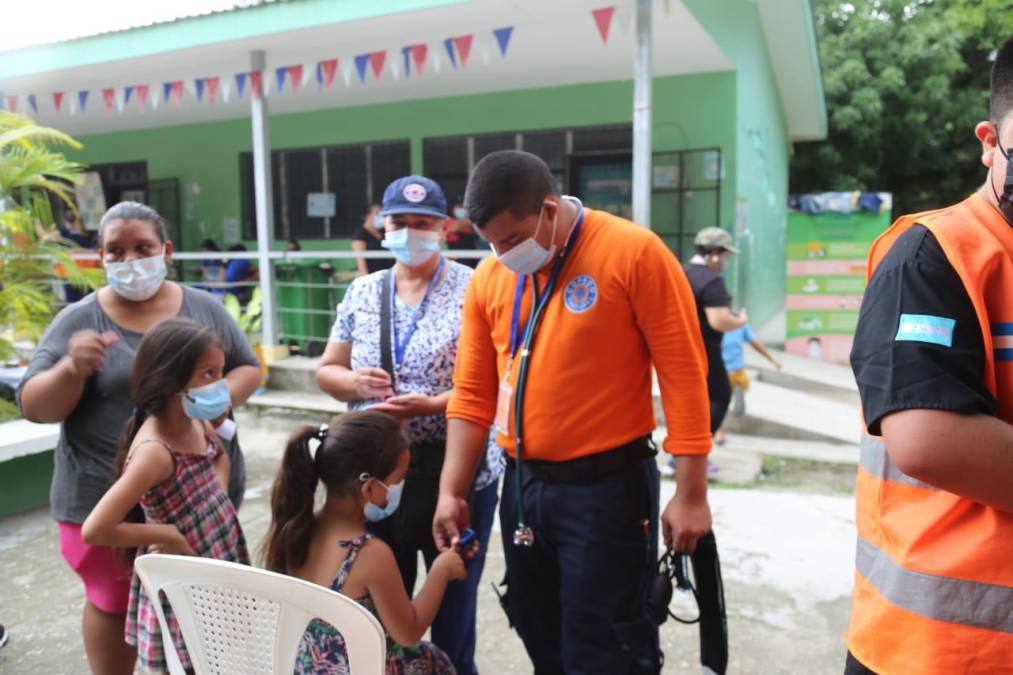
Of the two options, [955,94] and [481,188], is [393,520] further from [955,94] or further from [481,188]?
[955,94]

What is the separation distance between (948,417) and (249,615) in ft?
4.26

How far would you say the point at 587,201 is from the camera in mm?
9055

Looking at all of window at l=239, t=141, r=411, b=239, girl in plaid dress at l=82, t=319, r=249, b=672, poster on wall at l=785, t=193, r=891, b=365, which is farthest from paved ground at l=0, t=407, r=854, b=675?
window at l=239, t=141, r=411, b=239

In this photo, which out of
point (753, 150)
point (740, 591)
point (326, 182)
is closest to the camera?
point (740, 591)

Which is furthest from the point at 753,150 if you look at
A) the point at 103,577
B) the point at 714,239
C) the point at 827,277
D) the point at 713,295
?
the point at 103,577

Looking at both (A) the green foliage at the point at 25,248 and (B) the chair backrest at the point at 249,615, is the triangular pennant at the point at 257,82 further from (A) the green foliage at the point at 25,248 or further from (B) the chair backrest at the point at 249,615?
(B) the chair backrest at the point at 249,615

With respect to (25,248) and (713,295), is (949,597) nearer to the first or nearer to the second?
(713,295)

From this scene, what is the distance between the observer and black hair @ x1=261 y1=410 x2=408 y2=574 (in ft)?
6.32

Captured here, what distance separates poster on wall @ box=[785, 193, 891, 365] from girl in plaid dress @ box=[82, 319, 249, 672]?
28.1 feet

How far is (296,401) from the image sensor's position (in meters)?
7.02

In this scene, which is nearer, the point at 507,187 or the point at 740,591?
the point at 507,187

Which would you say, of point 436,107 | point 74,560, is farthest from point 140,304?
point 436,107

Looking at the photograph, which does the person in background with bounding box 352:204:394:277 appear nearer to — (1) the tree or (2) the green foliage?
(2) the green foliage

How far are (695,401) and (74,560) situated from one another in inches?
72.6
